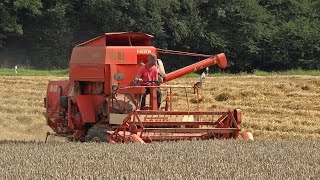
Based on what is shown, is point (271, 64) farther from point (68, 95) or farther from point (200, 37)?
point (68, 95)

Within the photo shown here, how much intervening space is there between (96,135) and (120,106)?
25.7 inches

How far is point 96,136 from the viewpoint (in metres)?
12.2

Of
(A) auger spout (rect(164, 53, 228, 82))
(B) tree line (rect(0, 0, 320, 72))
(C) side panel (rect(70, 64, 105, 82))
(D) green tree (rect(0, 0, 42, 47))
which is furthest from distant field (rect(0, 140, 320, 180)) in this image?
(D) green tree (rect(0, 0, 42, 47))

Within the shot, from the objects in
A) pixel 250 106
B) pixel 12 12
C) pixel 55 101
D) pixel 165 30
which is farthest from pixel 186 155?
pixel 12 12

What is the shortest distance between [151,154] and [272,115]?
27.4 feet

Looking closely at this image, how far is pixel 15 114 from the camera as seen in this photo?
1898 centimetres

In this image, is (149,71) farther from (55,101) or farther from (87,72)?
(55,101)

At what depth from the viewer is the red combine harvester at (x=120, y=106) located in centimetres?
1177

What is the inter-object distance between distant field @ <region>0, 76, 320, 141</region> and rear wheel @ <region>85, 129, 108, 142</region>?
398 centimetres

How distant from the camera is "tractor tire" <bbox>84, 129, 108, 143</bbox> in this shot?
12019 millimetres

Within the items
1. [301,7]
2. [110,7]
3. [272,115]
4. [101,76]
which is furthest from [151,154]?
[301,7]

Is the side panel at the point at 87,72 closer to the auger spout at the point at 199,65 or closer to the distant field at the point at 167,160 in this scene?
the auger spout at the point at 199,65

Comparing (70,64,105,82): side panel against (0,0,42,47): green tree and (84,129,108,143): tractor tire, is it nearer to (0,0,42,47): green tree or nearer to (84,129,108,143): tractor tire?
(84,129,108,143): tractor tire

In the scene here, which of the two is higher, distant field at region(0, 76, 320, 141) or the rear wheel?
the rear wheel
